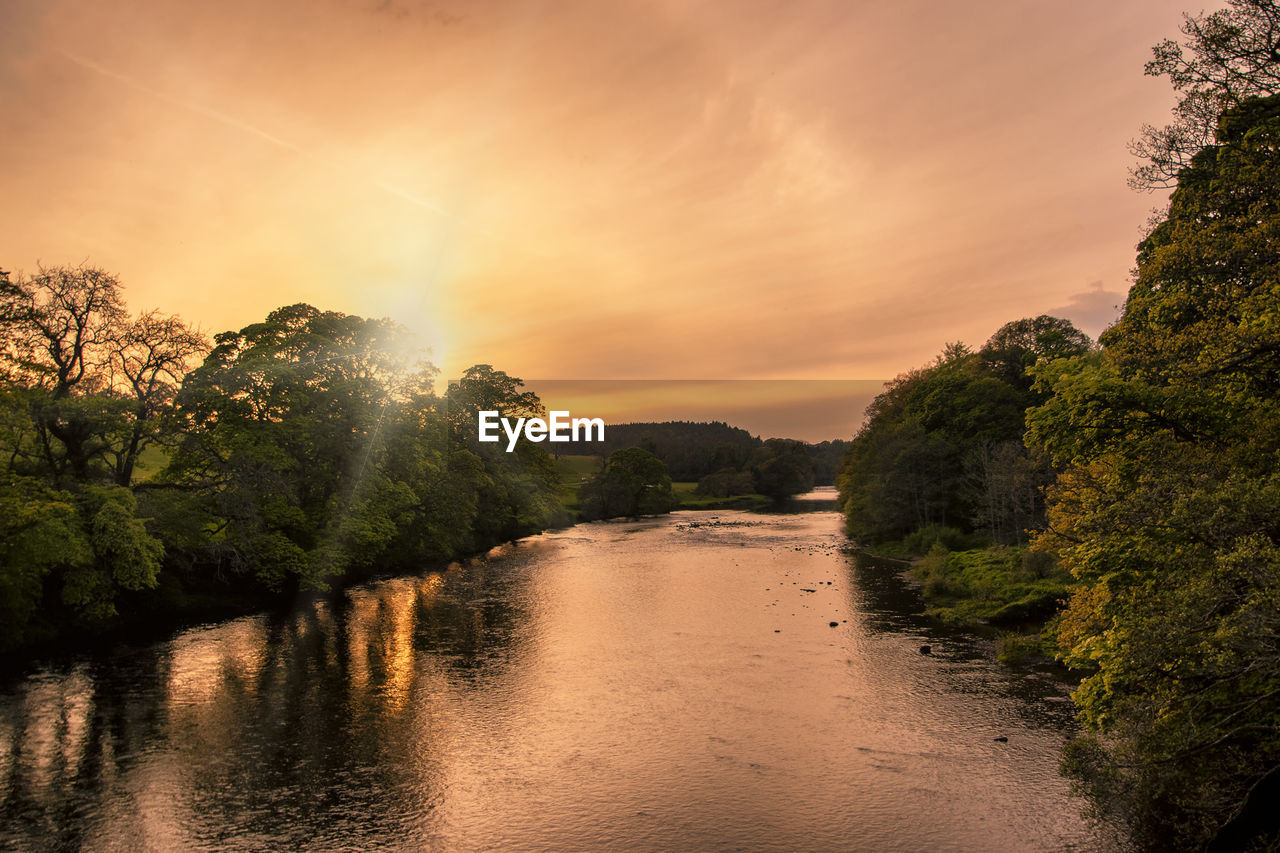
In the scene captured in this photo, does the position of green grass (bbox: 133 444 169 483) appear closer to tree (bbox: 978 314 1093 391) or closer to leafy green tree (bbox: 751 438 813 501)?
tree (bbox: 978 314 1093 391)

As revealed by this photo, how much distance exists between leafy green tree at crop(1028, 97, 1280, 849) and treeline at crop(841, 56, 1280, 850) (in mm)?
43

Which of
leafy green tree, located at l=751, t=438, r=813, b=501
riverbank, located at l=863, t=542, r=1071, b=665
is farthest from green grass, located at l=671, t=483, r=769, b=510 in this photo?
riverbank, located at l=863, t=542, r=1071, b=665

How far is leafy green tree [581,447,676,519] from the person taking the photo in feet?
362

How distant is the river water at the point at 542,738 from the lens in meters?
15.8

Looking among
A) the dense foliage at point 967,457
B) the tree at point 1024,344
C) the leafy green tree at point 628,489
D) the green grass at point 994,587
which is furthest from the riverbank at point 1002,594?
the leafy green tree at point 628,489

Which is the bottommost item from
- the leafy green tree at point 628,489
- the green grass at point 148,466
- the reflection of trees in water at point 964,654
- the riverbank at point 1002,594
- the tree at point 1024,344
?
the reflection of trees in water at point 964,654

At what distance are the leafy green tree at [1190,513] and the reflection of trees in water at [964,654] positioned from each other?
155 inches

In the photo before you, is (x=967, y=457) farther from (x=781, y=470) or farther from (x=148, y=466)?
(x=781, y=470)

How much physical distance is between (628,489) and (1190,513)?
105 metres

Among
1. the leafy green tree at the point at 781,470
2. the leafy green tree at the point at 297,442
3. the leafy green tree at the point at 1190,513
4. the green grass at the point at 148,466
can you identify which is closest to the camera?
the leafy green tree at the point at 1190,513

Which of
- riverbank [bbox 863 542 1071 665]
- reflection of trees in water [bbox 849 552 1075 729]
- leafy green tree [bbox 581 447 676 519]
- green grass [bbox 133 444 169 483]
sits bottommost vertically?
reflection of trees in water [bbox 849 552 1075 729]

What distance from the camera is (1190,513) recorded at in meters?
11.8

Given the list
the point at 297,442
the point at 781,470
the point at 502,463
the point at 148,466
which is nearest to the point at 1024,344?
the point at 502,463

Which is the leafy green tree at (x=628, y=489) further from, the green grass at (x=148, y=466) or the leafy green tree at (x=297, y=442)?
the leafy green tree at (x=297, y=442)
